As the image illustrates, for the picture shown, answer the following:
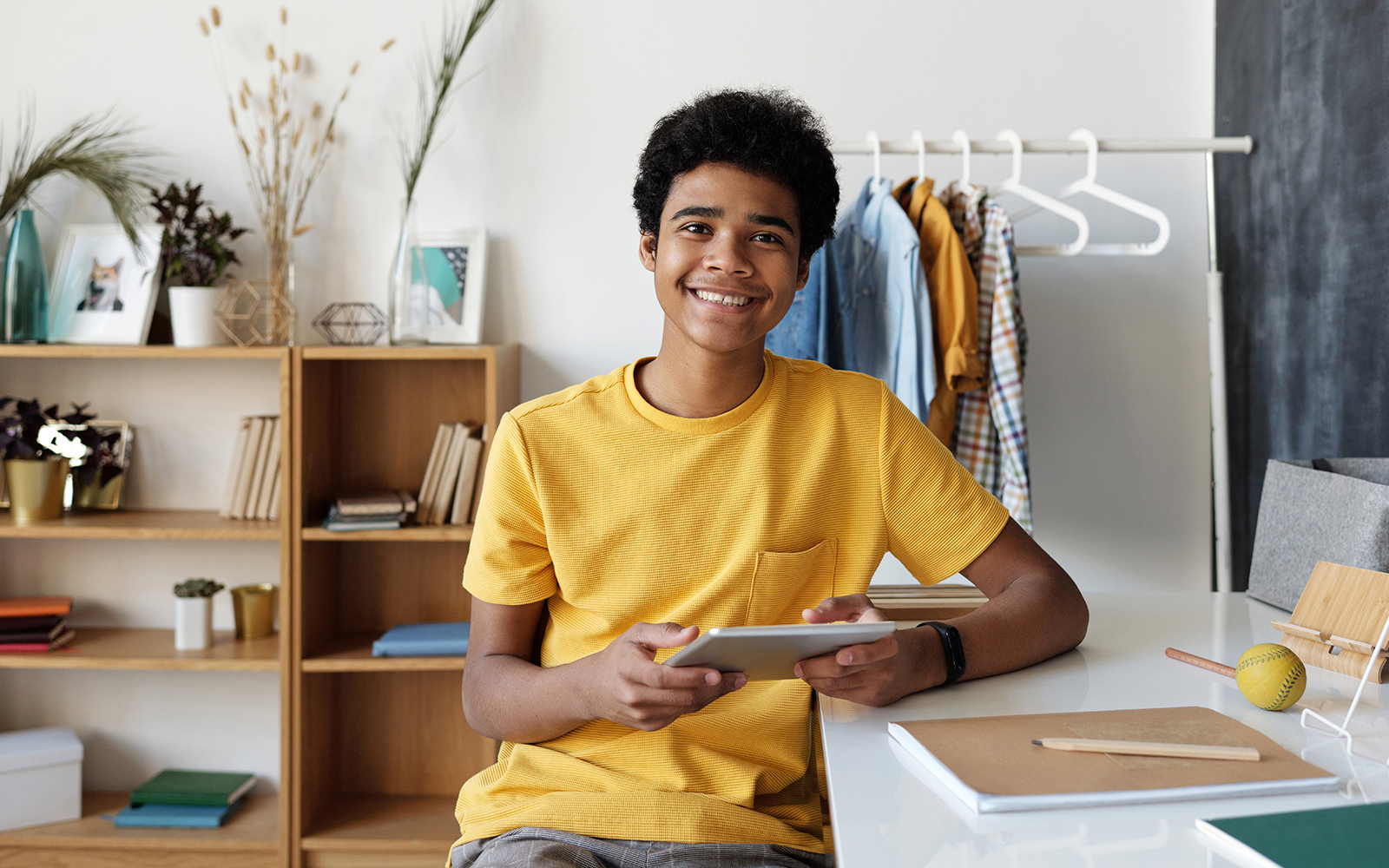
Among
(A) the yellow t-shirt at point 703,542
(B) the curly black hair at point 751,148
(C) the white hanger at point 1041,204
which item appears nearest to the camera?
(A) the yellow t-shirt at point 703,542

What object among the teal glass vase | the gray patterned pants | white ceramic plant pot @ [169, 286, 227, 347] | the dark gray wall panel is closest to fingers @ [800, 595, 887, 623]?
the gray patterned pants

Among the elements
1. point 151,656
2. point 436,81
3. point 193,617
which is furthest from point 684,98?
point 151,656

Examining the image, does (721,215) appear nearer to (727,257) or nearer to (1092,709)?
(727,257)

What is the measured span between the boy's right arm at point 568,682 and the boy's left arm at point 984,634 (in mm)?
111

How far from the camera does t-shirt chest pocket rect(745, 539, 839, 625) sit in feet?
3.89

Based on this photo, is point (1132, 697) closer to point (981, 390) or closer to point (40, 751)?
point (981, 390)

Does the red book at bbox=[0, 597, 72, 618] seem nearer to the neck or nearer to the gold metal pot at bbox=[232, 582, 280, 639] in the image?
the gold metal pot at bbox=[232, 582, 280, 639]

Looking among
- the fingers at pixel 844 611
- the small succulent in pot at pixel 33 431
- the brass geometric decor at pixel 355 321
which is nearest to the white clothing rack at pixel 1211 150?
the brass geometric decor at pixel 355 321

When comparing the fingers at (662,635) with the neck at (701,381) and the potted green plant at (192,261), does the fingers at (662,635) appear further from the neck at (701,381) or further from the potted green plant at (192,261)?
the potted green plant at (192,261)

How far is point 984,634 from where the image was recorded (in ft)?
3.58

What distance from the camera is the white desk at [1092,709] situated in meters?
0.67

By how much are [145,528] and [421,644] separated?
685 mm

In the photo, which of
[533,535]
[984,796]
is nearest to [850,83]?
[533,535]

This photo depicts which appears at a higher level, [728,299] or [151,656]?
[728,299]
